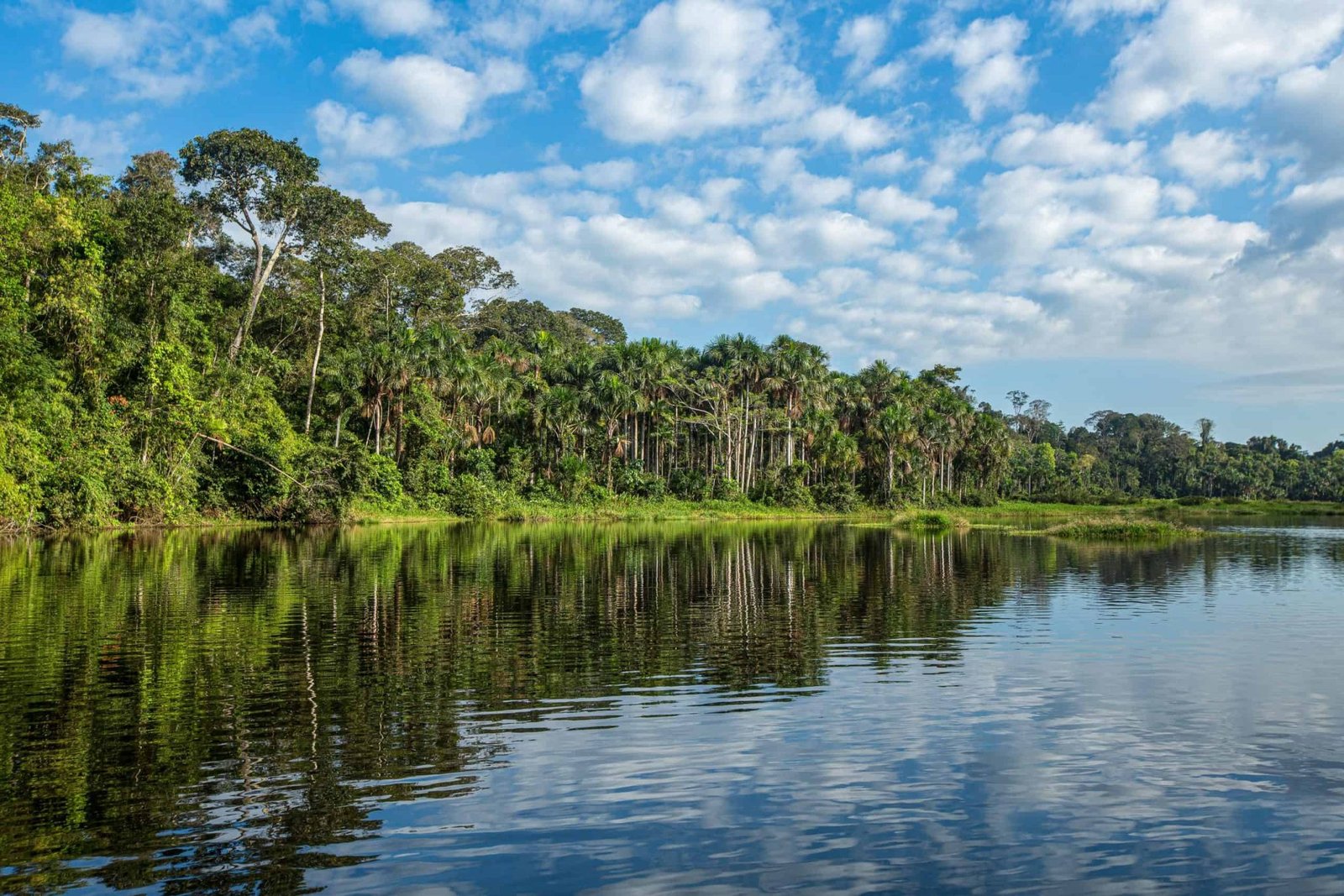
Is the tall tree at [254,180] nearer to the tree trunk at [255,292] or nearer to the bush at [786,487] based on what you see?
the tree trunk at [255,292]

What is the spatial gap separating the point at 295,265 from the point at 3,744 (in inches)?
2486

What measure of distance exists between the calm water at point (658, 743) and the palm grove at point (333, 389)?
80.6ft

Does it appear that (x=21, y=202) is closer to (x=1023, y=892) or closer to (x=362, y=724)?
(x=362, y=724)

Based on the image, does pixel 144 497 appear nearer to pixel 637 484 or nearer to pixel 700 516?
pixel 637 484

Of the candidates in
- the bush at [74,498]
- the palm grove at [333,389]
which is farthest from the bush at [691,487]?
the bush at [74,498]

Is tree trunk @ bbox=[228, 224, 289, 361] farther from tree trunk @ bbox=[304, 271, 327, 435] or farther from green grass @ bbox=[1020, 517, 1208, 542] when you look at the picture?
green grass @ bbox=[1020, 517, 1208, 542]

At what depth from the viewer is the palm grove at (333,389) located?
4181cm

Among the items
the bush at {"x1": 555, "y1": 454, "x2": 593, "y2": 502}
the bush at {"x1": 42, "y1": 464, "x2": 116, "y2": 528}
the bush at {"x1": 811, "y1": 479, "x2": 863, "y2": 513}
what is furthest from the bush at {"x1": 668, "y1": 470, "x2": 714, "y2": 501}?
the bush at {"x1": 42, "y1": 464, "x2": 116, "y2": 528}

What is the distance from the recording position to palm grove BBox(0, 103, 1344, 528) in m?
41.8

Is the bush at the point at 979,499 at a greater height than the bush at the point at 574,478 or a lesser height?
lesser

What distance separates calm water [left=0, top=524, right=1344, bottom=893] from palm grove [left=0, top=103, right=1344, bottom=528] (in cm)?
2457

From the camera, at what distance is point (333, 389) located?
5972 centimetres

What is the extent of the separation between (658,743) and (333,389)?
55.2 meters

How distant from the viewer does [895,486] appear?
90375mm
